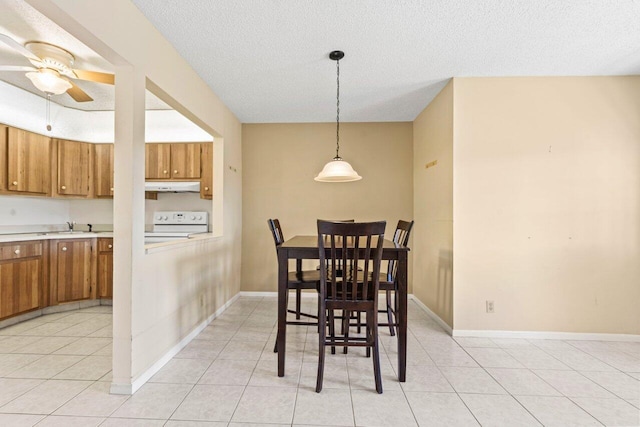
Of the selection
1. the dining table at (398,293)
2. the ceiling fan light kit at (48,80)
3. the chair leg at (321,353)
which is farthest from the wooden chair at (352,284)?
the ceiling fan light kit at (48,80)

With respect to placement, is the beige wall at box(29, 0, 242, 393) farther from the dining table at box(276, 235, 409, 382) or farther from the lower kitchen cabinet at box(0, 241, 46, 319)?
the lower kitchen cabinet at box(0, 241, 46, 319)

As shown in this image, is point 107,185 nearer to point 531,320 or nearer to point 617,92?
point 531,320

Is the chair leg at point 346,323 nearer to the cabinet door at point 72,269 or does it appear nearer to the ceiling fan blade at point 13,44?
the ceiling fan blade at point 13,44

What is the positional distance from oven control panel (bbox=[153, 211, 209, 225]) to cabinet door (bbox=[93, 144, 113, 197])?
67 cm

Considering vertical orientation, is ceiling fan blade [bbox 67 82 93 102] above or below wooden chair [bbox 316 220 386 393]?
above

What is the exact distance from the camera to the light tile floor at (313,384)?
1.68 m

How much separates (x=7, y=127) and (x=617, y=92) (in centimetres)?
604

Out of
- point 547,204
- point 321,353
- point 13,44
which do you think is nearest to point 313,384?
point 321,353

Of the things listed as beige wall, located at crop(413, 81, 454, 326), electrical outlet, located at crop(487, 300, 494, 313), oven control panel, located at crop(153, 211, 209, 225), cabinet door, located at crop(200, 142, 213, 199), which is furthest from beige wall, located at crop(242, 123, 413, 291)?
electrical outlet, located at crop(487, 300, 494, 313)

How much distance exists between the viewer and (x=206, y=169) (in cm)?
402

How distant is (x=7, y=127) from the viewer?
10.2ft

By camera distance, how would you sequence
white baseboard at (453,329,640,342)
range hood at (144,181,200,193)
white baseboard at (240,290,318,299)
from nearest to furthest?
white baseboard at (453,329,640,342) → range hood at (144,181,200,193) → white baseboard at (240,290,318,299)

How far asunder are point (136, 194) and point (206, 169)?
7.05 ft

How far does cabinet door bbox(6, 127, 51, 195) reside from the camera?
316cm
